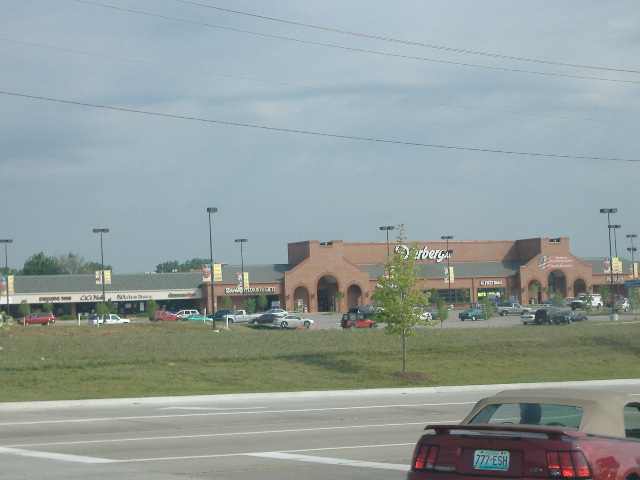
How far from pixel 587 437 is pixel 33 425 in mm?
14217

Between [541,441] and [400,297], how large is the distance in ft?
84.8

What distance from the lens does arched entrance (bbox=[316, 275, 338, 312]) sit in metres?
92.1

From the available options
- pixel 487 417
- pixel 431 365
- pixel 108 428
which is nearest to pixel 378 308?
pixel 431 365

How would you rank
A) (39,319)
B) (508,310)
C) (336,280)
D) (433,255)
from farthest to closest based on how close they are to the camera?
1. (433,255)
2. (336,280)
3. (508,310)
4. (39,319)

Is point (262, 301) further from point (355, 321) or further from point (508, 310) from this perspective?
point (355, 321)

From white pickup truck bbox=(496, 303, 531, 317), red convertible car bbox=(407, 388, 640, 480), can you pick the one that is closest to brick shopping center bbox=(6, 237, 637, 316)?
white pickup truck bbox=(496, 303, 531, 317)

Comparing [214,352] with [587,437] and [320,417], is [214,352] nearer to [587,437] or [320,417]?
[320,417]

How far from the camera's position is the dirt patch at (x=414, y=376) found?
3025 cm

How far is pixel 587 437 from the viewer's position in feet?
20.9

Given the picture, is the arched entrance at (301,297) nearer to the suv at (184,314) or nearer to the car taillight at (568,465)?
the suv at (184,314)

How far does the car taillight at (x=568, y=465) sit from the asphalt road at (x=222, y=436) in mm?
4505

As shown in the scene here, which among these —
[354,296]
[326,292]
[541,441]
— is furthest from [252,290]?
[541,441]

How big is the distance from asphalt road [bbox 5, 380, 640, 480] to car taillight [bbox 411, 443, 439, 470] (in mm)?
3714

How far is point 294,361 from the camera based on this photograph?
3256 centimetres
